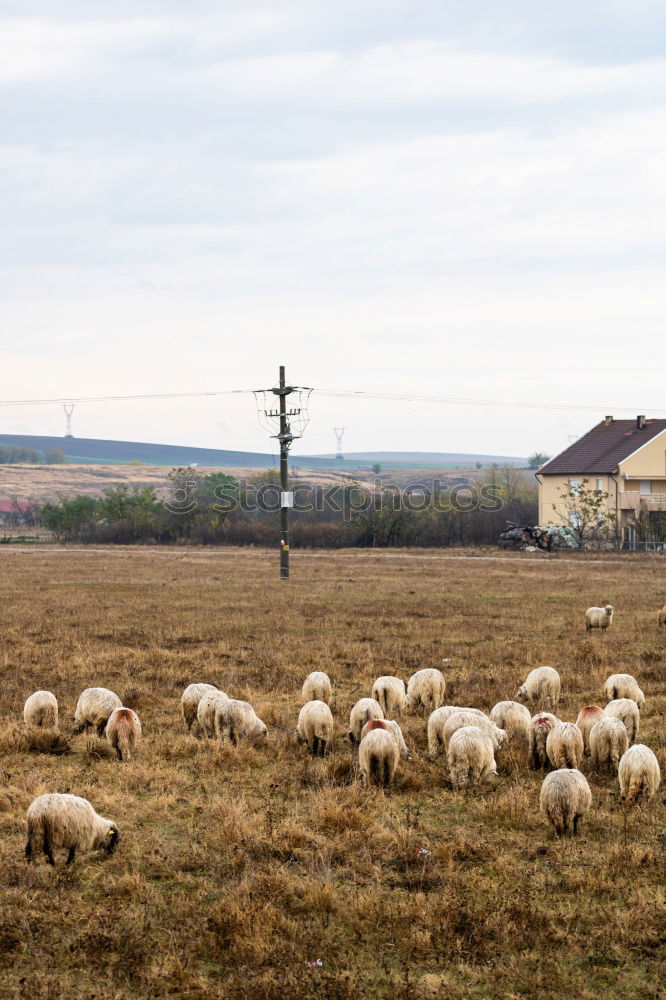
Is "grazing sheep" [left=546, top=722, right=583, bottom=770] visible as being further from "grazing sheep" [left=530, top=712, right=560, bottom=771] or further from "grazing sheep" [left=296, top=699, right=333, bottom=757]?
"grazing sheep" [left=296, top=699, right=333, bottom=757]

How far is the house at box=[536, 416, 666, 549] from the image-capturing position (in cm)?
5803

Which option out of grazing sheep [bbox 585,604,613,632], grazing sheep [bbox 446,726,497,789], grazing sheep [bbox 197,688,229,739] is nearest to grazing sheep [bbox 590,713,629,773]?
grazing sheep [bbox 446,726,497,789]

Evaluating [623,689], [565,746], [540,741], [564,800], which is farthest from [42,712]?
[623,689]

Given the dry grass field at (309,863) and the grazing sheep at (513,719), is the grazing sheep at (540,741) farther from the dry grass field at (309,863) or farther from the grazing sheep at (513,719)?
the grazing sheep at (513,719)

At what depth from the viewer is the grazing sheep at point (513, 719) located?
1175 cm

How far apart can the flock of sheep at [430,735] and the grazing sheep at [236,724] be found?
1 centimetres

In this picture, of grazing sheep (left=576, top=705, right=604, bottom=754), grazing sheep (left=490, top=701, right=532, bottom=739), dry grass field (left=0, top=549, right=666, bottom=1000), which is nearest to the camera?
dry grass field (left=0, top=549, right=666, bottom=1000)

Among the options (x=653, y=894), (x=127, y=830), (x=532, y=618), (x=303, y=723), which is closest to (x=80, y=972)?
(x=127, y=830)

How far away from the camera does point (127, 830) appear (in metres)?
8.63

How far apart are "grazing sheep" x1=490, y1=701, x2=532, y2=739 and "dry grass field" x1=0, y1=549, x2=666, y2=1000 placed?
1.01 m

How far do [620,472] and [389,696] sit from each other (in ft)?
163

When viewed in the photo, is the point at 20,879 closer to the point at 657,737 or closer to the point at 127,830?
the point at 127,830

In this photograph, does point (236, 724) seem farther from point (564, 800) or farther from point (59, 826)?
point (564, 800)

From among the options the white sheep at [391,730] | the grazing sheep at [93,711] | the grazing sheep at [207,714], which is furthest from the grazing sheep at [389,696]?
the grazing sheep at [93,711]
